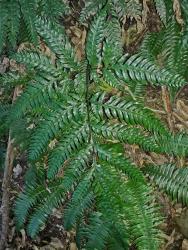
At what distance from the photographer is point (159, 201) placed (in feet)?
10.4

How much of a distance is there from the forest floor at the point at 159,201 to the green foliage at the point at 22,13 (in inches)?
24.5

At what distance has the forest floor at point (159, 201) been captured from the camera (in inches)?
124

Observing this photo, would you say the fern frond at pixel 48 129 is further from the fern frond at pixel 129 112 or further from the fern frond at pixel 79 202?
the fern frond at pixel 79 202

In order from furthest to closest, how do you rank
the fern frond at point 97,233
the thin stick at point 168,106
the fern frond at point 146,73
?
the thin stick at point 168,106, the fern frond at point 97,233, the fern frond at point 146,73

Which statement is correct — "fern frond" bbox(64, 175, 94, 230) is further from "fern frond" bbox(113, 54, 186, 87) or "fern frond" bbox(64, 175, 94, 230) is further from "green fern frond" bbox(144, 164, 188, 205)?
"fern frond" bbox(113, 54, 186, 87)

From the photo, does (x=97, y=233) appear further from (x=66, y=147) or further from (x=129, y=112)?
(x=129, y=112)

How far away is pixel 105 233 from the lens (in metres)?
2.57

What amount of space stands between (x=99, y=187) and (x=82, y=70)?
2.46ft

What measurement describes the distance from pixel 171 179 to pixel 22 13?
1.60 m

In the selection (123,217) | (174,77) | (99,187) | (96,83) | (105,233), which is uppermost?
(174,77)

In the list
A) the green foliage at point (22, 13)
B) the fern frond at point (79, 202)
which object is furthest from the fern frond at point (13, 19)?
the fern frond at point (79, 202)

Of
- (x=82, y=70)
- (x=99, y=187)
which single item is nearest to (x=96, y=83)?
(x=82, y=70)

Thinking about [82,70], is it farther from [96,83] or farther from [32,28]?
[32,28]

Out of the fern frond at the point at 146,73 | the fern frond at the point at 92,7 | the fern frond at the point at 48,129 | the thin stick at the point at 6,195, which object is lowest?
the thin stick at the point at 6,195
